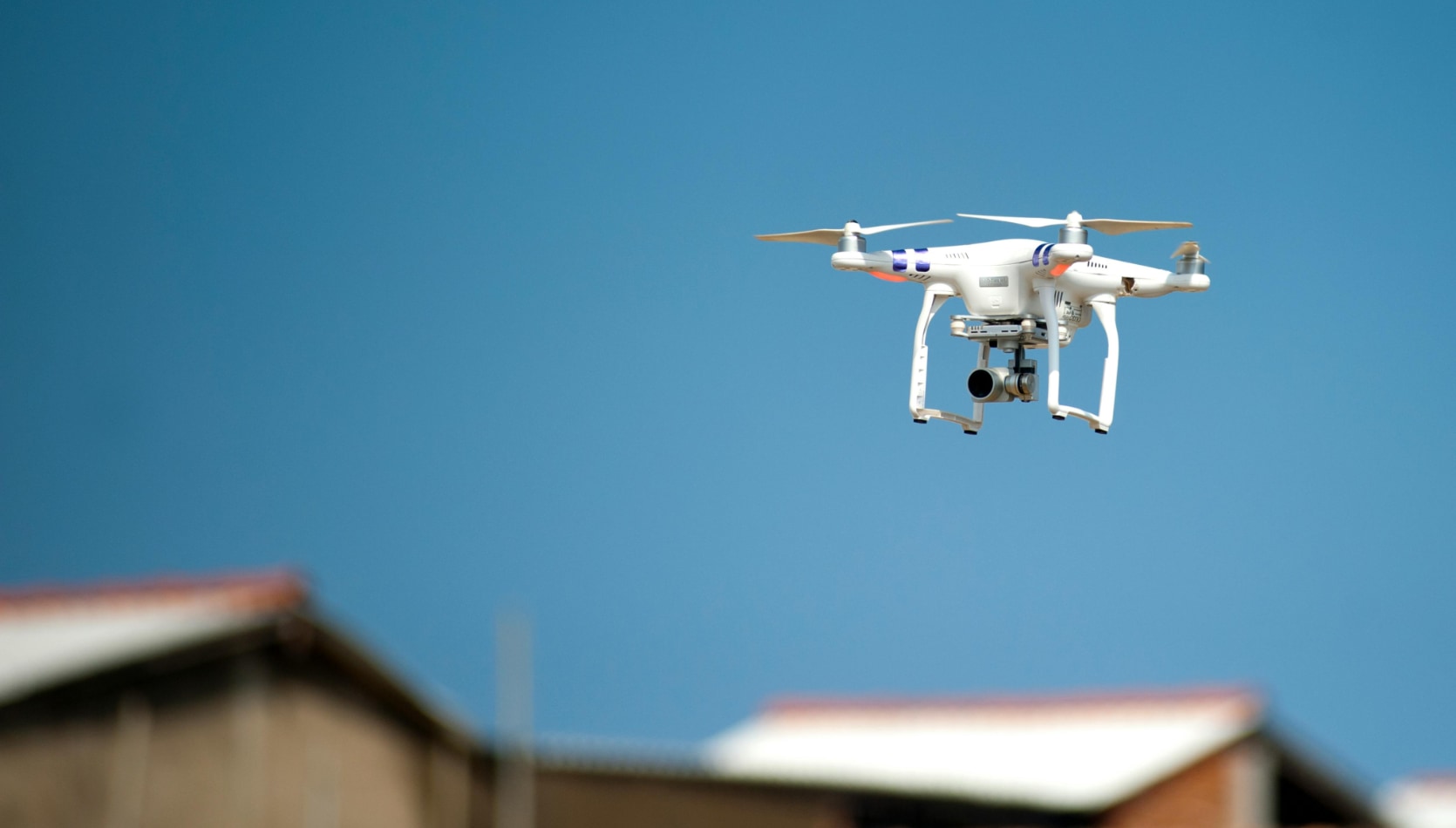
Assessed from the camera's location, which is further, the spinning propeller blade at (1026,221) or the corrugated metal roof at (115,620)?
the corrugated metal roof at (115,620)

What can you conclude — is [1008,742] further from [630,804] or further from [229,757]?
[229,757]

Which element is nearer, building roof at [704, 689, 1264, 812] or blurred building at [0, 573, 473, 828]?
blurred building at [0, 573, 473, 828]

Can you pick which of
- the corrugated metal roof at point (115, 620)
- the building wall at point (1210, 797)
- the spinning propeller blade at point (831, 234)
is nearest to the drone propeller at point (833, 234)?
the spinning propeller blade at point (831, 234)

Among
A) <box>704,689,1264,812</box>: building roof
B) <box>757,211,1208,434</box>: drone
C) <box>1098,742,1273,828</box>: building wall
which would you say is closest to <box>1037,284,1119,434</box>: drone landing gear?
<box>757,211,1208,434</box>: drone

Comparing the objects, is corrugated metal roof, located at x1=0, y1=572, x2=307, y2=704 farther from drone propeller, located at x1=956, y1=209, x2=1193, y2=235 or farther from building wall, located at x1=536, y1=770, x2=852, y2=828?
drone propeller, located at x1=956, y1=209, x2=1193, y2=235

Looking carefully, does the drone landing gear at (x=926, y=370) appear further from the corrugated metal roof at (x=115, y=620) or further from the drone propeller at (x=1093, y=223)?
the corrugated metal roof at (x=115, y=620)

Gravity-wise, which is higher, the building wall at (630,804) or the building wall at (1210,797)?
the building wall at (1210,797)

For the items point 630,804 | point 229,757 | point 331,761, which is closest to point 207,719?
point 229,757
